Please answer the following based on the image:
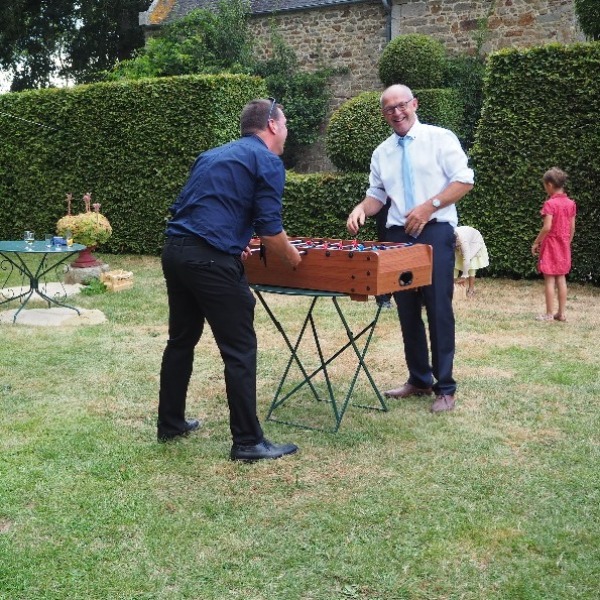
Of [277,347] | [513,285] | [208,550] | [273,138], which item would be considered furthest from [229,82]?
[208,550]

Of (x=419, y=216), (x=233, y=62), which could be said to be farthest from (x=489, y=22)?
(x=419, y=216)

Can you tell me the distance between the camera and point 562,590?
308cm

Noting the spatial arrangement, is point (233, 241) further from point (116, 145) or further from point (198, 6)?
point (198, 6)

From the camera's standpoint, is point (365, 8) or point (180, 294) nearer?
point (180, 294)

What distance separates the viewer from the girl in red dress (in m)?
8.36

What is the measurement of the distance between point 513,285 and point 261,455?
6.92 metres

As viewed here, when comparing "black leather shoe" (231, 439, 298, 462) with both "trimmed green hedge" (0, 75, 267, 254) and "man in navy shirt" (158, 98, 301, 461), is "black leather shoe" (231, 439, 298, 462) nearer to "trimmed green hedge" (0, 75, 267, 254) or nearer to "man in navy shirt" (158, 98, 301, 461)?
"man in navy shirt" (158, 98, 301, 461)

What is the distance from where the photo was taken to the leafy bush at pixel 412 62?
14.4 metres

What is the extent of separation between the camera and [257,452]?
14.4ft

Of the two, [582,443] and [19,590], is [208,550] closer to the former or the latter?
[19,590]

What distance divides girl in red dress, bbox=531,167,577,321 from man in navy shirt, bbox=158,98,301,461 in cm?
474

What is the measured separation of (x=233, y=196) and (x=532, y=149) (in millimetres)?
7292

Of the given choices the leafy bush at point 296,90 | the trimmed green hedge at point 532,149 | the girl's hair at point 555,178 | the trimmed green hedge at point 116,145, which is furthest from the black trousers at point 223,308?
the leafy bush at point 296,90

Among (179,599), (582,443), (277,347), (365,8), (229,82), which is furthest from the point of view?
(365,8)
